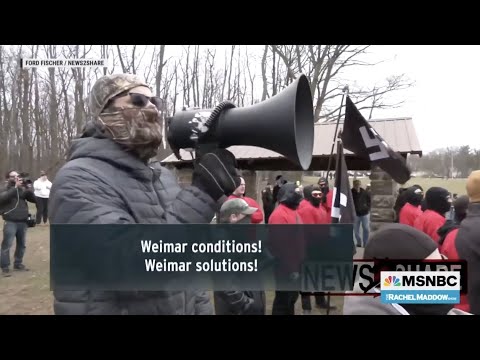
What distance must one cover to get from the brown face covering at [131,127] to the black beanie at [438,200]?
4105mm

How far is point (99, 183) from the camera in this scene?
1576mm

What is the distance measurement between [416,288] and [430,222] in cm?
301

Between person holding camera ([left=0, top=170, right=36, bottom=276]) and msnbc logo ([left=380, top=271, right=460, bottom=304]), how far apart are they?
6430 mm

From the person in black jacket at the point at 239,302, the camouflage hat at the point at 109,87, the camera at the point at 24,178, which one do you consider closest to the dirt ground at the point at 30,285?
the camera at the point at 24,178

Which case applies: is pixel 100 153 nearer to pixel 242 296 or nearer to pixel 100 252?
pixel 100 252

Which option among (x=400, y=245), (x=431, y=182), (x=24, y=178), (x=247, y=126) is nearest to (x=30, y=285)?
(x=24, y=178)

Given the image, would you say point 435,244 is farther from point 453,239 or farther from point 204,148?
point 453,239

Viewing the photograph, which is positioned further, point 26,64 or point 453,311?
point 26,64

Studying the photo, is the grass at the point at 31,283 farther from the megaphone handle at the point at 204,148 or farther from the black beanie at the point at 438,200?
the megaphone handle at the point at 204,148

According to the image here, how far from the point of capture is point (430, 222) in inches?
182

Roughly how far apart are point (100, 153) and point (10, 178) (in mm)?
5967

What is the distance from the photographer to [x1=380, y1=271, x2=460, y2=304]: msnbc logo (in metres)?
1.88

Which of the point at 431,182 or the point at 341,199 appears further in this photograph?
the point at 431,182

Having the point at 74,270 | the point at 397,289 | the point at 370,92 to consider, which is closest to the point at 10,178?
the point at 74,270
